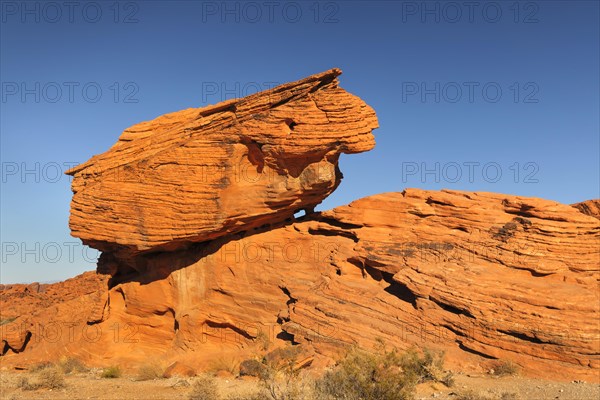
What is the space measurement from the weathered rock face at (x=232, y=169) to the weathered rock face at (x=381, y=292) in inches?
69.6

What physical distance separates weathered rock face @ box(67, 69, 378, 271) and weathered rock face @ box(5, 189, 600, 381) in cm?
177

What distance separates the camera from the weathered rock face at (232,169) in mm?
18234

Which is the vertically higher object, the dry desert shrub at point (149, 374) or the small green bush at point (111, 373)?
the dry desert shrub at point (149, 374)

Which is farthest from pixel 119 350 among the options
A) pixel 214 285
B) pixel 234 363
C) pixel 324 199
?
pixel 324 199

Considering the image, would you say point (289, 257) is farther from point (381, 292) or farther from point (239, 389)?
point (239, 389)

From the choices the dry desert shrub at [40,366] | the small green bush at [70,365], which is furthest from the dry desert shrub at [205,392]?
the dry desert shrub at [40,366]

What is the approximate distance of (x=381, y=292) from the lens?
16547 mm

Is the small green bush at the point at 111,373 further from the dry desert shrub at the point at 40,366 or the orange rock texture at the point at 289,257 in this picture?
the dry desert shrub at the point at 40,366

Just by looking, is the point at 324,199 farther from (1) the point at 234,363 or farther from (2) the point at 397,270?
(1) the point at 234,363

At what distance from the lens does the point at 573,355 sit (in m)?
13.1

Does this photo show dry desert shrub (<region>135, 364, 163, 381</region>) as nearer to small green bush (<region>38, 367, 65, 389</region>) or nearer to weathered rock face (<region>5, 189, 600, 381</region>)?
weathered rock face (<region>5, 189, 600, 381</region>)

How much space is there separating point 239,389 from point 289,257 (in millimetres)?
6904

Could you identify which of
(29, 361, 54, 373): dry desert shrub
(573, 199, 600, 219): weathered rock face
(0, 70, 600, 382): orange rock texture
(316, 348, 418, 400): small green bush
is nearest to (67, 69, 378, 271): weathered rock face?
(0, 70, 600, 382): orange rock texture

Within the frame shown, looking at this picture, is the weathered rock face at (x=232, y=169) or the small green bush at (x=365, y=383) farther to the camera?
the weathered rock face at (x=232, y=169)
